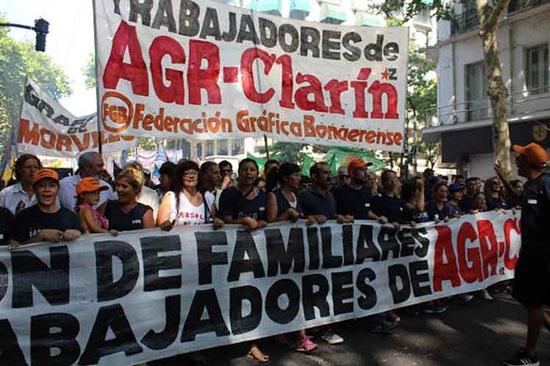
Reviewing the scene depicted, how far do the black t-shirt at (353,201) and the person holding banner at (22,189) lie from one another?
9.75 ft

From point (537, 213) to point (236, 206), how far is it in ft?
8.29

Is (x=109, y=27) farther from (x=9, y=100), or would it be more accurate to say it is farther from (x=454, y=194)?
(x=9, y=100)

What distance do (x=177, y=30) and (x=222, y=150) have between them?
170 ft

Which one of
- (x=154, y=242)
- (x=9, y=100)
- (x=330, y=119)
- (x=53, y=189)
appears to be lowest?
(x=154, y=242)

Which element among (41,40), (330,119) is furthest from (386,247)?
(41,40)

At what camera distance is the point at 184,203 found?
14.6ft

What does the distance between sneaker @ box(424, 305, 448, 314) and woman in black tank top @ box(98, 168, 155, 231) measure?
3.33 m

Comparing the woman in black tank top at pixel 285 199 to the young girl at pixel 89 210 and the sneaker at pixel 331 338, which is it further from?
the young girl at pixel 89 210

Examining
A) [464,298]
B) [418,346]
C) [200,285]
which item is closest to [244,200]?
[200,285]

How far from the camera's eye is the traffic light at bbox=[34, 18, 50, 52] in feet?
41.4

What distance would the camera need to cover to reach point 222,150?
185 feet

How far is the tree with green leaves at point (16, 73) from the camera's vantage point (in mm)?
40406

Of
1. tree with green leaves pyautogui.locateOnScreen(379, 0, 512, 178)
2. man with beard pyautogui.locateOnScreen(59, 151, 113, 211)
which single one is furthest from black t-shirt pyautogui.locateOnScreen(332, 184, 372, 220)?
tree with green leaves pyautogui.locateOnScreen(379, 0, 512, 178)

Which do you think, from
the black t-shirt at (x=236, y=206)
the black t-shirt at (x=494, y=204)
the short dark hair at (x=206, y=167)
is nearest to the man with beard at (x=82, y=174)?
the short dark hair at (x=206, y=167)
